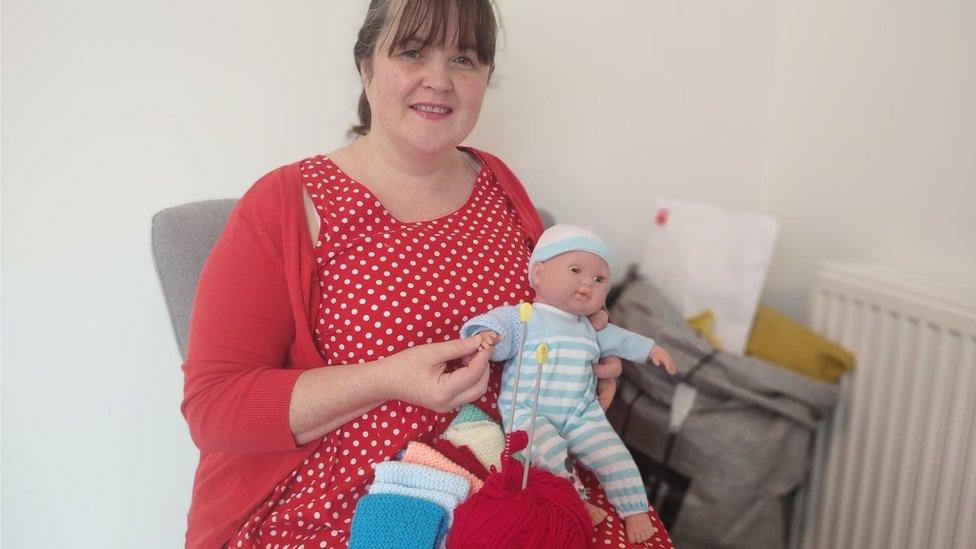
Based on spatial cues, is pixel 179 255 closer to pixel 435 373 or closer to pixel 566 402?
pixel 435 373

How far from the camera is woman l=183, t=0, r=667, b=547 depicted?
2.77ft

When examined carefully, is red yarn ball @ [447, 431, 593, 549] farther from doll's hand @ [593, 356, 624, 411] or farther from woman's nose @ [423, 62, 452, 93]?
woman's nose @ [423, 62, 452, 93]

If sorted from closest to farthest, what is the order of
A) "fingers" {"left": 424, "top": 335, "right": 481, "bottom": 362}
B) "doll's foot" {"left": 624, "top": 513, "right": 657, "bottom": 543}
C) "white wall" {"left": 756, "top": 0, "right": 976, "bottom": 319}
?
"fingers" {"left": 424, "top": 335, "right": 481, "bottom": 362} → "doll's foot" {"left": 624, "top": 513, "right": 657, "bottom": 543} → "white wall" {"left": 756, "top": 0, "right": 976, "bottom": 319}

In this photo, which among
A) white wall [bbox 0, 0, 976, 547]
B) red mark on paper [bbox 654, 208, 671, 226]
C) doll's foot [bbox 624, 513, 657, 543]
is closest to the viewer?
doll's foot [bbox 624, 513, 657, 543]

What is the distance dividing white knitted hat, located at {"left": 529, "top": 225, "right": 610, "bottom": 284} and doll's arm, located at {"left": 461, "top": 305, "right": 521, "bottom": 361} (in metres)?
0.09

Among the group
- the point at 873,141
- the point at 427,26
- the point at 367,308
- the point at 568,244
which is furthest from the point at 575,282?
the point at 873,141

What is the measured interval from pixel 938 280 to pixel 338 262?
107cm

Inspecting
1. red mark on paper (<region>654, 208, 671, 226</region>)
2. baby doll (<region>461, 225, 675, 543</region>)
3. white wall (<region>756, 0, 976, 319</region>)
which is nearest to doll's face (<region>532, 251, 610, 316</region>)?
baby doll (<region>461, 225, 675, 543</region>)

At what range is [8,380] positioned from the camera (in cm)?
115

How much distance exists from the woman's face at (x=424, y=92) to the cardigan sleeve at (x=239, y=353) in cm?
24

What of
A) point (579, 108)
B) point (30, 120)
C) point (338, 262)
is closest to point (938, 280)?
point (579, 108)

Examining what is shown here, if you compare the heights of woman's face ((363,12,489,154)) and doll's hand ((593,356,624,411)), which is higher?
woman's face ((363,12,489,154))

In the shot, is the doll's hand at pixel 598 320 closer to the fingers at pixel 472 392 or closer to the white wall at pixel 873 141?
the fingers at pixel 472 392

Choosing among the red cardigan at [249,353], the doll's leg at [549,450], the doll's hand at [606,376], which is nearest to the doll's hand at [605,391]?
the doll's hand at [606,376]
